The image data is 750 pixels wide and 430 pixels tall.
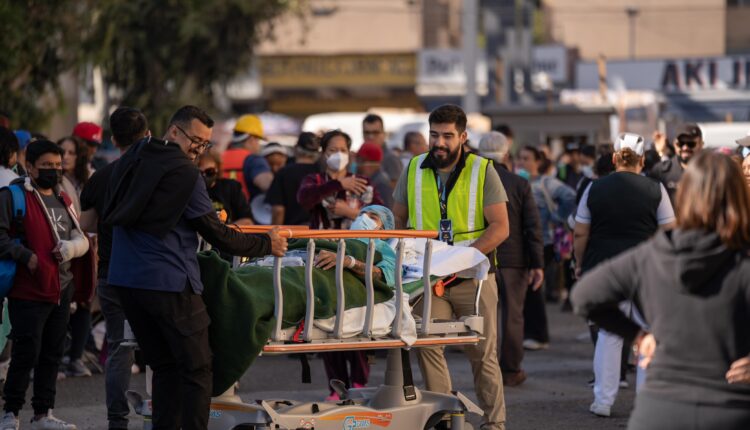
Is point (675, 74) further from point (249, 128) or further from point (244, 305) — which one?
point (244, 305)

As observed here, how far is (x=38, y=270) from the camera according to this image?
8914 mm

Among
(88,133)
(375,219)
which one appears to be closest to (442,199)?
(375,219)

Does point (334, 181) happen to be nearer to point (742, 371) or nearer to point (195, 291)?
point (195, 291)

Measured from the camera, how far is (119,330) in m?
8.69

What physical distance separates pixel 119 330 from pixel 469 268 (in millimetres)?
2240

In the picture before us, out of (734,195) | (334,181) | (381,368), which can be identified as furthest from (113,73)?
(734,195)

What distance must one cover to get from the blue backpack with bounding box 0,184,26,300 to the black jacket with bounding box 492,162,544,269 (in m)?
3.76

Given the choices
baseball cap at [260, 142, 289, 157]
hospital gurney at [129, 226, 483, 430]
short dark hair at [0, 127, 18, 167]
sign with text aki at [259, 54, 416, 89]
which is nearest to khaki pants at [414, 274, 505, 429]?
hospital gurney at [129, 226, 483, 430]

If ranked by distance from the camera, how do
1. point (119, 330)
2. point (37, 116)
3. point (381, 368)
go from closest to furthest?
point (119, 330) → point (381, 368) → point (37, 116)

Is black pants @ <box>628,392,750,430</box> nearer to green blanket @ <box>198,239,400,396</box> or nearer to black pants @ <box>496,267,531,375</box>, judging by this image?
green blanket @ <box>198,239,400,396</box>

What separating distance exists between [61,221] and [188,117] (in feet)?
7.87

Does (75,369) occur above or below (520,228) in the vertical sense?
below

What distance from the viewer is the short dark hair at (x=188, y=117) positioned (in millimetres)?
7149

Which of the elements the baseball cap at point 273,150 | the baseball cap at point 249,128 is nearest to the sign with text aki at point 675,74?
the baseball cap at point 273,150
